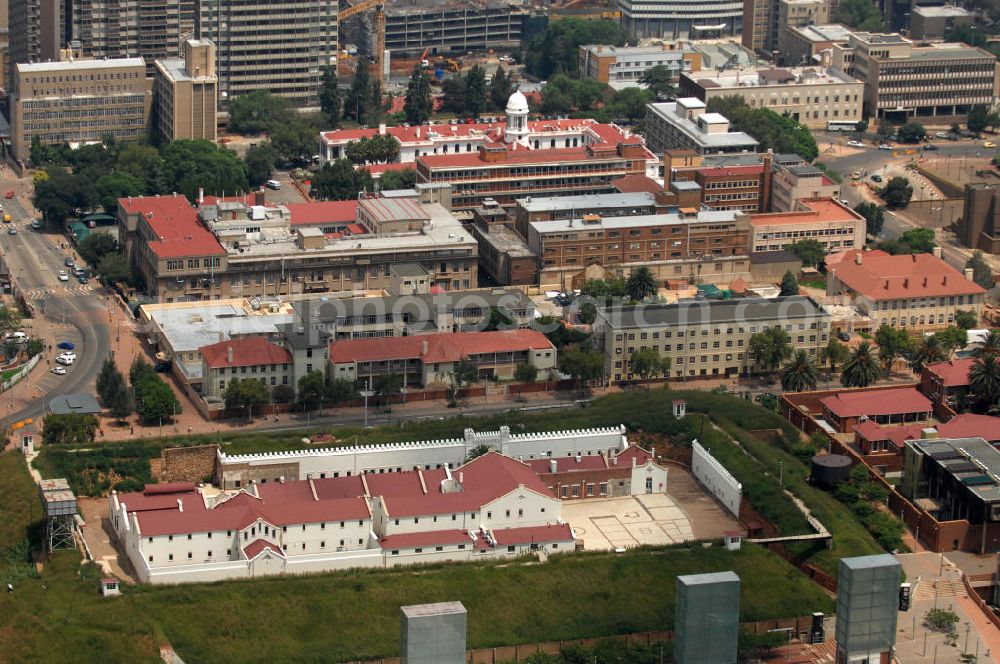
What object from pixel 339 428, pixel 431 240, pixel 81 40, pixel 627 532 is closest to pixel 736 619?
pixel 627 532

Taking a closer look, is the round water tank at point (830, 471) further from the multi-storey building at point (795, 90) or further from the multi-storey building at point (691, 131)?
the multi-storey building at point (795, 90)

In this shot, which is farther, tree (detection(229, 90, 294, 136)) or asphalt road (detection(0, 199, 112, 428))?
tree (detection(229, 90, 294, 136))

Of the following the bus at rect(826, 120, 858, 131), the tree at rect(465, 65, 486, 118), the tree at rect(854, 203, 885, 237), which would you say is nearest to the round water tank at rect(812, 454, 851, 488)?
the tree at rect(854, 203, 885, 237)

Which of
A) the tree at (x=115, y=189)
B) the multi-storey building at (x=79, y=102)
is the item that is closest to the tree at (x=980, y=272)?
the tree at (x=115, y=189)

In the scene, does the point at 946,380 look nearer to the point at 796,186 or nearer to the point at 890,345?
the point at 890,345

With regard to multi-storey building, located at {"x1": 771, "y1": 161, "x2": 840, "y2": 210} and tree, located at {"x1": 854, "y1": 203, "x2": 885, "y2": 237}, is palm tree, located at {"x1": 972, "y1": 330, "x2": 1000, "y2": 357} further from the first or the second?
multi-storey building, located at {"x1": 771, "y1": 161, "x2": 840, "y2": 210}
